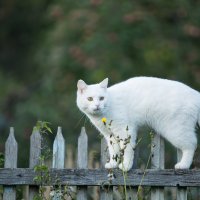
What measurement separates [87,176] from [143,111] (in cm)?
75

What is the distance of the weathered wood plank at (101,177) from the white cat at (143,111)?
0.37 ft

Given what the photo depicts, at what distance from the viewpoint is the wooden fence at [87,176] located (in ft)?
21.2

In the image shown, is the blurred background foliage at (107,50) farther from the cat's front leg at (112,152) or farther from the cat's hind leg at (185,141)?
the cat's hind leg at (185,141)

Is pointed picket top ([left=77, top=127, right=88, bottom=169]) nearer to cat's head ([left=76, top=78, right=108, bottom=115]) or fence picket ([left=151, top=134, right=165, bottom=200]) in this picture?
cat's head ([left=76, top=78, right=108, bottom=115])

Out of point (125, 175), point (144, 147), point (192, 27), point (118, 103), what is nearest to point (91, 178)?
point (125, 175)

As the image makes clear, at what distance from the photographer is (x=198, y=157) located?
6.83m

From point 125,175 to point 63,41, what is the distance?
10108mm

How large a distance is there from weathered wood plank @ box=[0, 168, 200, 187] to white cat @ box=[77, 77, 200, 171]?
0.37ft

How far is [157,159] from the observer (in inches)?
258

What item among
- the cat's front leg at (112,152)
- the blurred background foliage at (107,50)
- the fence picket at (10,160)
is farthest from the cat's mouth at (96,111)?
the blurred background foliage at (107,50)

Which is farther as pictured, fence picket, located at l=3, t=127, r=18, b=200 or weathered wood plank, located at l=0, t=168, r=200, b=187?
fence picket, located at l=3, t=127, r=18, b=200

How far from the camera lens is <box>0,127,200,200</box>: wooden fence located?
21.2 feet

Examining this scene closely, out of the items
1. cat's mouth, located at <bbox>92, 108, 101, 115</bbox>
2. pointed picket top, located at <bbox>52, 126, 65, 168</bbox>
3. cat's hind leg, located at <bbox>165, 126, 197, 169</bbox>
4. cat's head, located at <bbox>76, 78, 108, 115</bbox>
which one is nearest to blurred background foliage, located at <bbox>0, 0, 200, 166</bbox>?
cat's head, located at <bbox>76, 78, 108, 115</bbox>

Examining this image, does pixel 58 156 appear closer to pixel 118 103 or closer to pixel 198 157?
pixel 118 103
